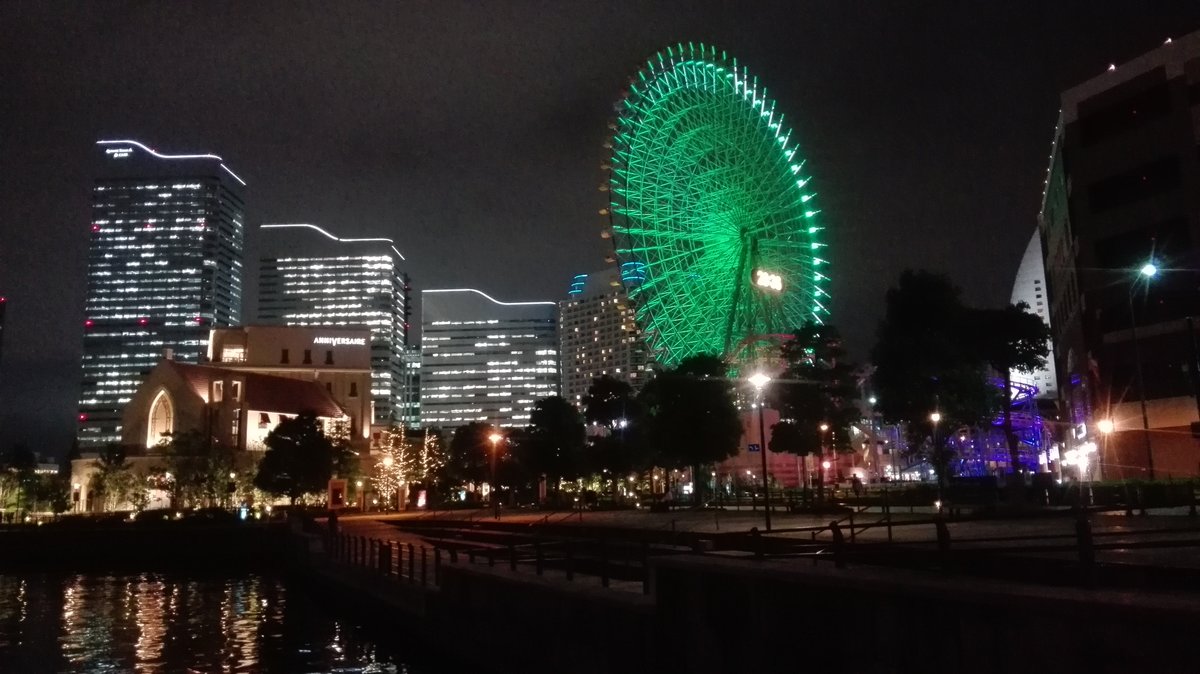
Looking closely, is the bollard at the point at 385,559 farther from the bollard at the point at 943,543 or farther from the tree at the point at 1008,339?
the tree at the point at 1008,339

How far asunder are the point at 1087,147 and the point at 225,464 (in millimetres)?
74062

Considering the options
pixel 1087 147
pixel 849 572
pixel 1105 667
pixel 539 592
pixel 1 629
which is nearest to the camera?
pixel 1105 667

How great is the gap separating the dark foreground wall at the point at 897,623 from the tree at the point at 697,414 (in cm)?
4806

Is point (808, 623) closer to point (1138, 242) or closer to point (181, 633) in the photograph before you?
point (181, 633)

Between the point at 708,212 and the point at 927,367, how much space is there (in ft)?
61.7

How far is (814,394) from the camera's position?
56.0m

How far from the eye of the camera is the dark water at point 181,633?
972 inches

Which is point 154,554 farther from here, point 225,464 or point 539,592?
point 539,592

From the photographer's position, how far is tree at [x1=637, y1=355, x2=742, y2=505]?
6094 centimetres

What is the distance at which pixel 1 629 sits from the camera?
32.4m

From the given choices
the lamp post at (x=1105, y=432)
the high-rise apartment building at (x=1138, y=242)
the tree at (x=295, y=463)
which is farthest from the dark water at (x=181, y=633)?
the lamp post at (x=1105, y=432)

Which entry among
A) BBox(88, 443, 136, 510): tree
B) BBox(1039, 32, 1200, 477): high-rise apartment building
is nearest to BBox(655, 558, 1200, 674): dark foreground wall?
BBox(1039, 32, 1200, 477): high-rise apartment building

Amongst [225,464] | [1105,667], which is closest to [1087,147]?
[1105,667]

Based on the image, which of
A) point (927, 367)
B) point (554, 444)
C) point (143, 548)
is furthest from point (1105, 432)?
point (143, 548)
